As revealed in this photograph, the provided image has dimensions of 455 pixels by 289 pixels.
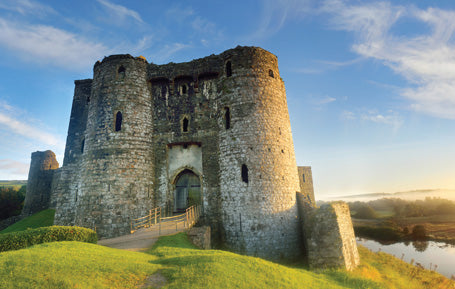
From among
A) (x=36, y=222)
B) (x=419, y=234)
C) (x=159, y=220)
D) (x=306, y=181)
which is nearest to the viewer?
(x=159, y=220)

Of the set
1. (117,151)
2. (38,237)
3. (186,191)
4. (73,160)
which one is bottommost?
(38,237)

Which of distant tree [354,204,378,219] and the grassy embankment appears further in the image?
distant tree [354,204,378,219]

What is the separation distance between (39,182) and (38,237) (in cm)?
2452

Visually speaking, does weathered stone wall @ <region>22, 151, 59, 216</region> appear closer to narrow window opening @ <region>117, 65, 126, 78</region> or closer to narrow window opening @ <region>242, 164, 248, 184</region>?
narrow window opening @ <region>117, 65, 126, 78</region>

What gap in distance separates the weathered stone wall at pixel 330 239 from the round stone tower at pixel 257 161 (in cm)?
175

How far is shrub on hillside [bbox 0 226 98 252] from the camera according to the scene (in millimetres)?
9109

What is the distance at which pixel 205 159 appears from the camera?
17.2m

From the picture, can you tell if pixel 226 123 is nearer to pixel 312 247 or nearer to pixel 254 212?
pixel 254 212

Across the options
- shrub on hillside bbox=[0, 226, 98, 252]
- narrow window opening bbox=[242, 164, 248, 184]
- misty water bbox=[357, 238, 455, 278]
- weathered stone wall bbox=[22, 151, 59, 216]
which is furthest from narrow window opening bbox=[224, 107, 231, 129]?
weathered stone wall bbox=[22, 151, 59, 216]

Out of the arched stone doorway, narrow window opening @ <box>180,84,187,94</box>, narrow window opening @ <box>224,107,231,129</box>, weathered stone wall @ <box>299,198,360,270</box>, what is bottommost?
weathered stone wall @ <box>299,198,360,270</box>

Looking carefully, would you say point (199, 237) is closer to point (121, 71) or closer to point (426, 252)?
point (121, 71)

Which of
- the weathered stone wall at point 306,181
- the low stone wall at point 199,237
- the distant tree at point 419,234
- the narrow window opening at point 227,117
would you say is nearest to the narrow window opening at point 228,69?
the narrow window opening at point 227,117

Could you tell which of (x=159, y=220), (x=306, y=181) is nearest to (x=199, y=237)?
(x=159, y=220)

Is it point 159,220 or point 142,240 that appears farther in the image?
point 159,220
